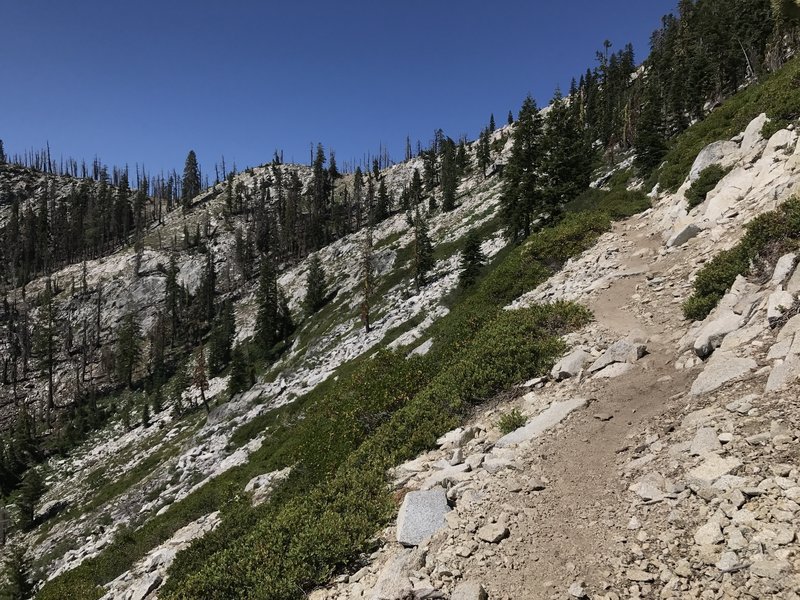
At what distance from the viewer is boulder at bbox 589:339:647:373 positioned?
34.0 feet

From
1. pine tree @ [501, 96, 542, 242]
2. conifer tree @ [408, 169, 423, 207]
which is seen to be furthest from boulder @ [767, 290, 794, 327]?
conifer tree @ [408, 169, 423, 207]

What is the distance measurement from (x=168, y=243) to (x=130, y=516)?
120 m

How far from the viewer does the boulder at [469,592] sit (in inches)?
211

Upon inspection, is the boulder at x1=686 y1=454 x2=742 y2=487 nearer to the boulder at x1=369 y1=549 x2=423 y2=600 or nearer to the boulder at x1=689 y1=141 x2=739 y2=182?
the boulder at x1=369 y1=549 x2=423 y2=600

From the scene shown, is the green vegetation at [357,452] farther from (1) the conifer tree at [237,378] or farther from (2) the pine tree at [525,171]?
(1) the conifer tree at [237,378]

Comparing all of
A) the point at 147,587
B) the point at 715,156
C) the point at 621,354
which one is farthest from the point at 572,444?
the point at 715,156

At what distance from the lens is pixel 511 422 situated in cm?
957

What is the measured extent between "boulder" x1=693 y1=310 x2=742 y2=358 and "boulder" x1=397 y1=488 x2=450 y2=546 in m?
6.14

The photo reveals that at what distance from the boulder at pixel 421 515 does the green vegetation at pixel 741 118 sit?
62.7ft

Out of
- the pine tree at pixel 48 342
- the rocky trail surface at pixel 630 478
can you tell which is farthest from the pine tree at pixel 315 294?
the rocky trail surface at pixel 630 478

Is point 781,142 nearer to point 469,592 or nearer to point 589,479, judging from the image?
point 589,479

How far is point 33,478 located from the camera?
5478 centimetres

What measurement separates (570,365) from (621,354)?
47.3 inches

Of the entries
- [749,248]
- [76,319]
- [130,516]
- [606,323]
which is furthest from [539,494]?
[76,319]
